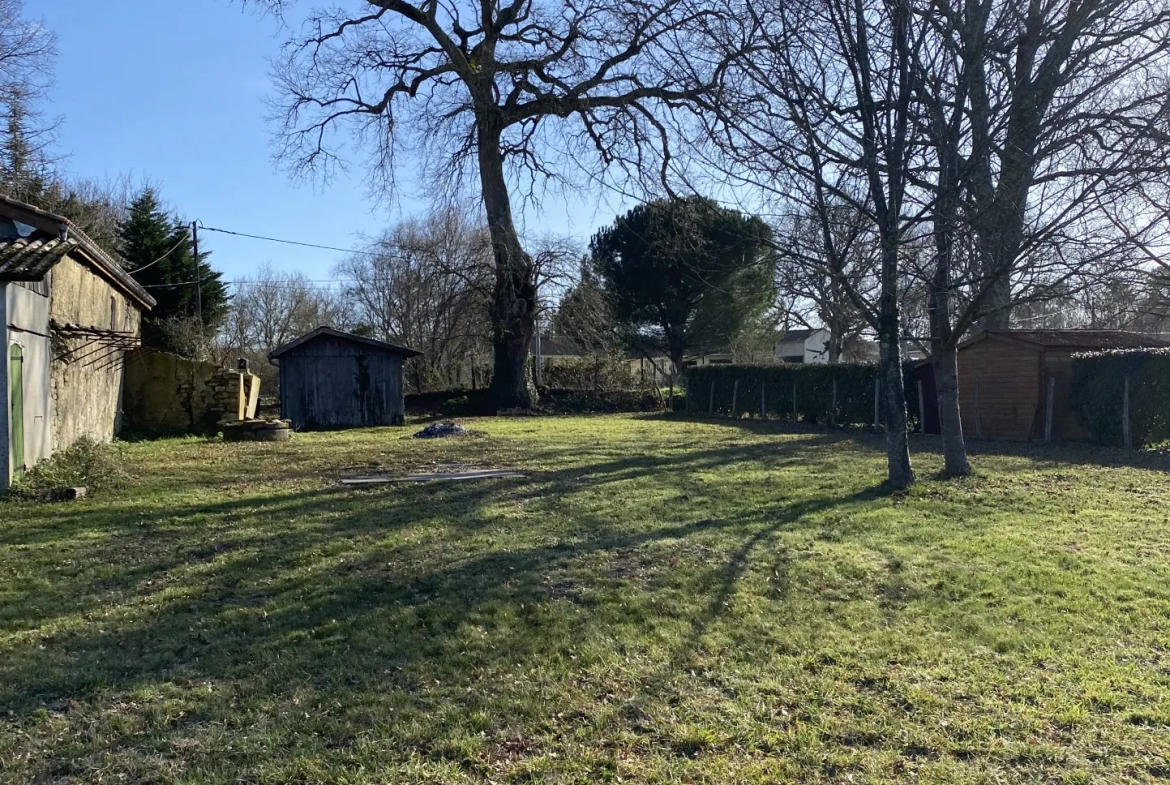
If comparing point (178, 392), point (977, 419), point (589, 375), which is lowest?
point (977, 419)

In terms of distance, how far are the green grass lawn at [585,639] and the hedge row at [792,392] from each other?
11572mm

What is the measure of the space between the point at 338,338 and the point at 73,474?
12.5 m

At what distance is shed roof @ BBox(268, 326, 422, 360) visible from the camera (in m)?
21.9

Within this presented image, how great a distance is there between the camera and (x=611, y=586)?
19.4 feet

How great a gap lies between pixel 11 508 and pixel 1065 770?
9.49 meters

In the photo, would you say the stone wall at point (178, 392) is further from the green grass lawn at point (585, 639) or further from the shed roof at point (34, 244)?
the green grass lawn at point (585, 639)

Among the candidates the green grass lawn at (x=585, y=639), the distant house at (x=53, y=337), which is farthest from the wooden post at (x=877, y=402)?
the distant house at (x=53, y=337)

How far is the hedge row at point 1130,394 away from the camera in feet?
47.6

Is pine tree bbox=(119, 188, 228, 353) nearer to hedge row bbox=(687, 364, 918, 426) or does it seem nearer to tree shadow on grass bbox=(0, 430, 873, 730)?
hedge row bbox=(687, 364, 918, 426)

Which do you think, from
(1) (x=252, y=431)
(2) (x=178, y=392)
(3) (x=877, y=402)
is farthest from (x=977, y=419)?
(2) (x=178, y=392)

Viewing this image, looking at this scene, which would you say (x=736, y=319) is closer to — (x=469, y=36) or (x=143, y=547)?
(x=469, y=36)

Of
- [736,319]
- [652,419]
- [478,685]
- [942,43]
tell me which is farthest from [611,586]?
[736,319]

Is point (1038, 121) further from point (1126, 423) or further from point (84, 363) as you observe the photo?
point (84, 363)

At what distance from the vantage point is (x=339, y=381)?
22.6 m
